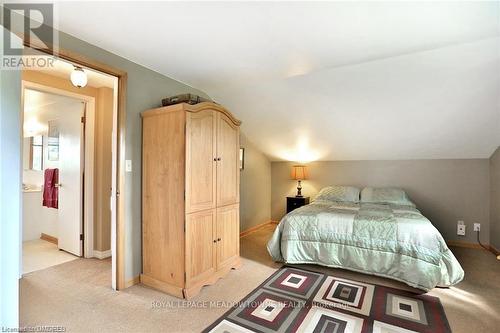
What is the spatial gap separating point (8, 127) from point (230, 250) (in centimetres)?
219

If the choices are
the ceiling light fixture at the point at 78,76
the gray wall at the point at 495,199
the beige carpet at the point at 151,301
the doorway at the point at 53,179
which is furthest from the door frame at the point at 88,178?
the gray wall at the point at 495,199

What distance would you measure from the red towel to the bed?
10.8 feet

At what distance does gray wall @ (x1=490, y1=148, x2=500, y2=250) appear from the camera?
3314 mm

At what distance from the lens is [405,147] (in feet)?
12.5

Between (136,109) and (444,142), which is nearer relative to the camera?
(136,109)

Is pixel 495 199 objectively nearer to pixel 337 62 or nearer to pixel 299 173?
pixel 299 173

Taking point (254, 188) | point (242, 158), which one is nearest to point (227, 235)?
point (242, 158)

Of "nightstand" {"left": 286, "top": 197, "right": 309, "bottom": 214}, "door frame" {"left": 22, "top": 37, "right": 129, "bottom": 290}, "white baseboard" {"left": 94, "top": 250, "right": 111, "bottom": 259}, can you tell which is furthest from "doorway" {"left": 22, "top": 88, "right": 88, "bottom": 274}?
"nightstand" {"left": 286, "top": 197, "right": 309, "bottom": 214}

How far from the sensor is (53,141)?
12.6ft

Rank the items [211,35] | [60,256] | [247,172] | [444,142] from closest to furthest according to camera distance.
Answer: [211,35] < [60,256] < [444,142] < [247,172]

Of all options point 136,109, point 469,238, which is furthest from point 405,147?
point 136,109

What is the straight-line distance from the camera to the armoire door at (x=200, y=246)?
2240mm

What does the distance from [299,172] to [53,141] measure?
4160 mm

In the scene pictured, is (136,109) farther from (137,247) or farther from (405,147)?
(405,147)
